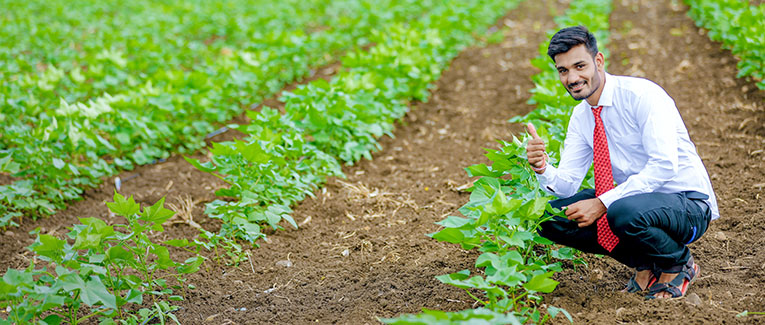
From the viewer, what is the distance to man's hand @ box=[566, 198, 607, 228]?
2.62m

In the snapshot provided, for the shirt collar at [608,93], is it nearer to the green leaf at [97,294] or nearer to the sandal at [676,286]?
the sandal at [676,286]

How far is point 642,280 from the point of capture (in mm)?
2805

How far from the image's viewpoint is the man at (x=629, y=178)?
258cm

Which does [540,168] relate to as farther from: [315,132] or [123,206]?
[315,132]

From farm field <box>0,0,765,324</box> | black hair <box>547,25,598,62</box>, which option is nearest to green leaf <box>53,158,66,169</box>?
farm field <box>0,0,765,324</box>

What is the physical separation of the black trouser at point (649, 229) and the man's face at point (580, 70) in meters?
0.50

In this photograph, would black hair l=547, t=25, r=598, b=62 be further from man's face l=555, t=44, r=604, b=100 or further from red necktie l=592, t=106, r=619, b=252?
red necktie l=592, t=106, r=619, b=252

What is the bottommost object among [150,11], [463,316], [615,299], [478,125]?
[150,11]

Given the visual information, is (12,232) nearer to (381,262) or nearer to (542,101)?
(381,262)

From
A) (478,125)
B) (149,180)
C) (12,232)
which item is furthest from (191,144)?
(478,125)

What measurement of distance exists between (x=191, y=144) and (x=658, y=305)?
13.6 ft

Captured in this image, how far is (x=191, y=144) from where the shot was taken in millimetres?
5555

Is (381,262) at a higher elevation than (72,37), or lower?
higher

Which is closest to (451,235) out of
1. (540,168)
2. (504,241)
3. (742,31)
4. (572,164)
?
(504,241)
